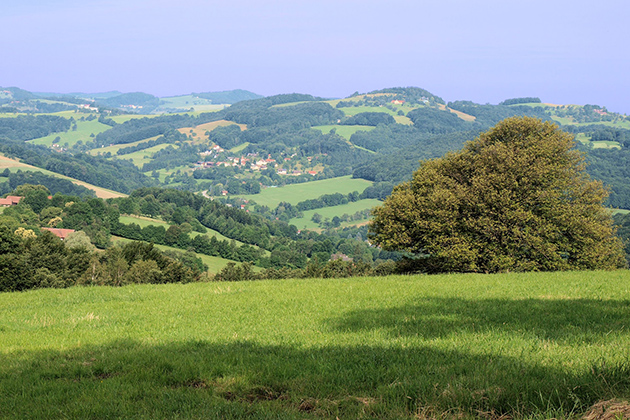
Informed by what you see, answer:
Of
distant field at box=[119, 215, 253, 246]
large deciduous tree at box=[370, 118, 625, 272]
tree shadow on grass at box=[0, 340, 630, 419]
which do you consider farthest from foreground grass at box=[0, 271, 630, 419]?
distant field at box=[119, 215, 253, 246]

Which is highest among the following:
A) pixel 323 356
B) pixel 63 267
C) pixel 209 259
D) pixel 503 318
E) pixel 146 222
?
pixel 323 356

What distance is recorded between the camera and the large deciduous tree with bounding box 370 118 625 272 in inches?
1017

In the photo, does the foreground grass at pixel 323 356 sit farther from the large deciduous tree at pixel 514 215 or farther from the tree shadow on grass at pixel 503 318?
the large deciduous tree at pixel 514 215

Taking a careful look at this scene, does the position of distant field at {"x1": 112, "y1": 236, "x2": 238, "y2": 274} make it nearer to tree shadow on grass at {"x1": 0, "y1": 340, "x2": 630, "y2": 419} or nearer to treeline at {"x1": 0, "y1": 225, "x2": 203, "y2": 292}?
treeline at {"x1": 0, "y1": 225, "x2": 203, "y2": 292}

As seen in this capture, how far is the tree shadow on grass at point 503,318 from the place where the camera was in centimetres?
882

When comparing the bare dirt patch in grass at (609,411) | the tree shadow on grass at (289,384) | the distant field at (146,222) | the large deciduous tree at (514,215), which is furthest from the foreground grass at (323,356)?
the distant field at (146,222)

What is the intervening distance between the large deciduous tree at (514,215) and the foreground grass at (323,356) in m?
11.5

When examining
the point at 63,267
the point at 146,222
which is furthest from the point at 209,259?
the point at 63,267

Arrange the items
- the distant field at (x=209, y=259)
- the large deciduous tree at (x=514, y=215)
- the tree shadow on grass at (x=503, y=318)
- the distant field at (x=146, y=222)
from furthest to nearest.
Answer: the distant field at (x=146, y=222) → the distant field at (x=209, y=259) → the large deciduous tree at (x=514, y=215) → the tree shadow on grass at (x=503, y=318)

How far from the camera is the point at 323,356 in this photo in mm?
7605

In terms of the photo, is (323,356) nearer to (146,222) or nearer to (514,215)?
(514,215)

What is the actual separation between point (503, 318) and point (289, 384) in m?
5.84

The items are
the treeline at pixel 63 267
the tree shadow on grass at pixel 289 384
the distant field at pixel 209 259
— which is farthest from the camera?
the distant field at pixel 209 259

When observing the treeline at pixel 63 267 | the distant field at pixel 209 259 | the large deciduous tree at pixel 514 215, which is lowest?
the distant field at pixel 209 259
